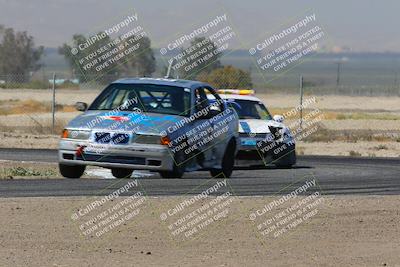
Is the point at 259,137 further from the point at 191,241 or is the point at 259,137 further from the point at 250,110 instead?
the point at 191,241

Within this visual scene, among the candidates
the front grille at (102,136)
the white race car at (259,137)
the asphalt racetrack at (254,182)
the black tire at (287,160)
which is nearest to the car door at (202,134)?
the asphalt racetrack at (254,182)

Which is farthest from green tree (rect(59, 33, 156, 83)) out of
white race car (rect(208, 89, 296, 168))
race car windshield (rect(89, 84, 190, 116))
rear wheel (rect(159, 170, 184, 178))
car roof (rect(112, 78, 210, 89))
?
rear wheel (rect(159, 170, 184, 178))

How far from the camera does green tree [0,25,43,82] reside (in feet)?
320

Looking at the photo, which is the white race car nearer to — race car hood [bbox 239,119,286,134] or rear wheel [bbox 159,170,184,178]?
race car hood [bbox 239,119,286,134]

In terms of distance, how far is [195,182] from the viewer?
1958cm

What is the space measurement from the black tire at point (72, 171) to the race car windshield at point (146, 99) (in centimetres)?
97

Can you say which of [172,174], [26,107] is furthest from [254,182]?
[26,107]

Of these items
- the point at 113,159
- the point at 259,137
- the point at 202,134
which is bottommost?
the point at 259,137

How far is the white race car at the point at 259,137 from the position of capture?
24.1 metres

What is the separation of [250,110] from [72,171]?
664cm

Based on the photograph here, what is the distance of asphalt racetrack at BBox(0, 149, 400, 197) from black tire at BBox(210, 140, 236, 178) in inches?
7.4

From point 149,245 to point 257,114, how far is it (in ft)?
42.3

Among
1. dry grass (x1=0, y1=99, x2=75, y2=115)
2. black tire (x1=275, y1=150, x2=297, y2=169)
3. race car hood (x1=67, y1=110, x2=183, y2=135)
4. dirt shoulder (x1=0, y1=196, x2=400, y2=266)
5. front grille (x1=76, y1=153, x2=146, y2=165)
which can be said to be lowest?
dry grass (x1=0, y1=99, x2=75, y2=115)

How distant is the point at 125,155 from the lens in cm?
1864
